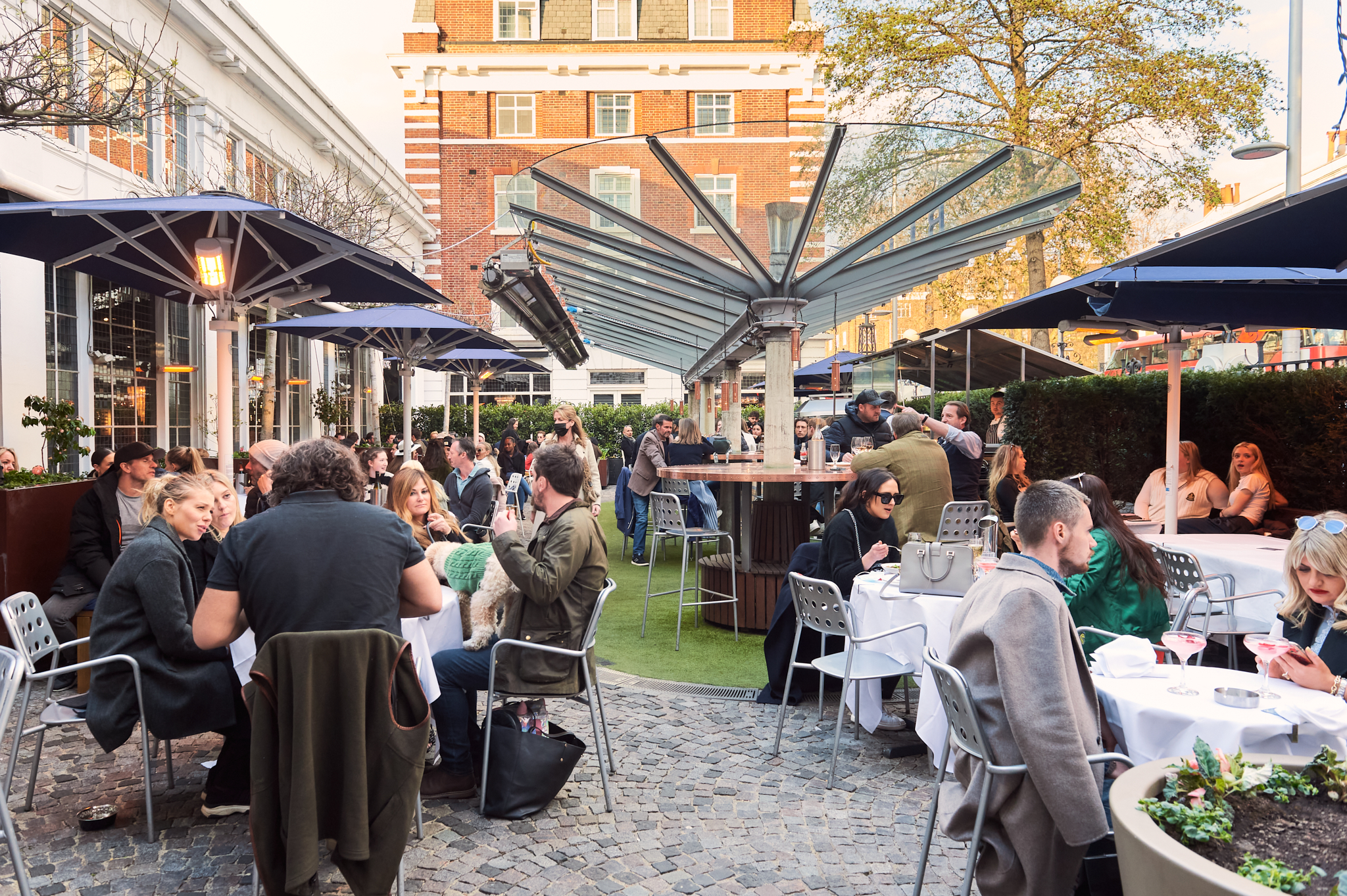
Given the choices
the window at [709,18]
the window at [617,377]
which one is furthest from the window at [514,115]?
the window at [617,377]

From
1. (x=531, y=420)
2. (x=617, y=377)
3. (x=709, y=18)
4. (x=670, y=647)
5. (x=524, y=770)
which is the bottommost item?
(x=670, y=647)

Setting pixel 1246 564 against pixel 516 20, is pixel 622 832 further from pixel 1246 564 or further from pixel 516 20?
pixel 516 20

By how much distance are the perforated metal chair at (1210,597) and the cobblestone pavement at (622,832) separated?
186 cm

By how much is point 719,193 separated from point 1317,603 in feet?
18.7

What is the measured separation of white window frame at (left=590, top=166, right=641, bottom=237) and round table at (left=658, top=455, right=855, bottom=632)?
2460 mm

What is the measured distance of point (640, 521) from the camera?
11.3m

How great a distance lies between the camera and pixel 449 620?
4.32 m

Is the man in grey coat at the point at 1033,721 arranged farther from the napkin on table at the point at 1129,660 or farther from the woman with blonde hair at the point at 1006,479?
the woman with blonde hair at the point at 1006,479

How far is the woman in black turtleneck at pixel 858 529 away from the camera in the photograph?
5.14m

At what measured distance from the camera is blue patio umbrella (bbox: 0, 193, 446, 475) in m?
5.66

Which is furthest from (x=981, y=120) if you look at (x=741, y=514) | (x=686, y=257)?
(x=741, y=514)

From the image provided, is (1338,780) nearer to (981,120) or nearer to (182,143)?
(182,143)

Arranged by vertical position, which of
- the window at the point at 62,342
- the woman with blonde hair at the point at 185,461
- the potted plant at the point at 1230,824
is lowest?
the potted plant at the point at 1230,824

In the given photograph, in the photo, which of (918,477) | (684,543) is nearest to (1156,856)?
(918,477)
